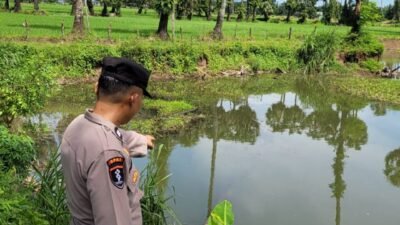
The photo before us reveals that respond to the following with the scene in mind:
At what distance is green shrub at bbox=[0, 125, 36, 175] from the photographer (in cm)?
529

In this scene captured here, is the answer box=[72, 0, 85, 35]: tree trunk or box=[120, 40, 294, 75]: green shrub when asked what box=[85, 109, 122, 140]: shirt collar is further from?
box=[72, 0, 85, 35]: tree trunk

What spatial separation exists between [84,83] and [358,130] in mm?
9498

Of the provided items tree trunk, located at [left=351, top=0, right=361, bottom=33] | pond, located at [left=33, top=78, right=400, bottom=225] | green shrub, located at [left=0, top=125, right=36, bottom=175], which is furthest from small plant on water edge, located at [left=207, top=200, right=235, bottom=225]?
tree trunk, located at [left=351, top=0, right=361, bottom=33]

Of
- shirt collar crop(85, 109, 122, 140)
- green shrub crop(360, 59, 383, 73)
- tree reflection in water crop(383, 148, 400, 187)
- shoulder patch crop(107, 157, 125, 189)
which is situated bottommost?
tree reflection in water crop(383, 148, 400, 187)

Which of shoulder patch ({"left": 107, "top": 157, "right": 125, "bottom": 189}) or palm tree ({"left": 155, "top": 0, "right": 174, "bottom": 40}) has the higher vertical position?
palm tree ({"left": 155, "top": 0, "right": 174, "bottom": 40})

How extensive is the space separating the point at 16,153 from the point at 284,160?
18.8ft

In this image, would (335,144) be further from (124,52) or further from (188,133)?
(124,52)

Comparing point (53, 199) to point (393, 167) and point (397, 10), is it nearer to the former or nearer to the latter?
point (393, 167)

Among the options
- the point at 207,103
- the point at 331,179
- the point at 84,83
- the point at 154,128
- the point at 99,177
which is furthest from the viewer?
the point at 84,83

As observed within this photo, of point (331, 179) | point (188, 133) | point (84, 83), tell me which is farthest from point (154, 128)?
point (84, 83)

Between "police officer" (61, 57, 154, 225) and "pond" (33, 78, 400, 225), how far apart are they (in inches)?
182

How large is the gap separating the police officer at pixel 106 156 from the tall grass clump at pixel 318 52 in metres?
21.7

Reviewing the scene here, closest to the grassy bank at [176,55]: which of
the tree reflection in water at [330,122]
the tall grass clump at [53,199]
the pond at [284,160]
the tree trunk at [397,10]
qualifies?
the pond at [284,160]

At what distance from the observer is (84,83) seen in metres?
16.5
